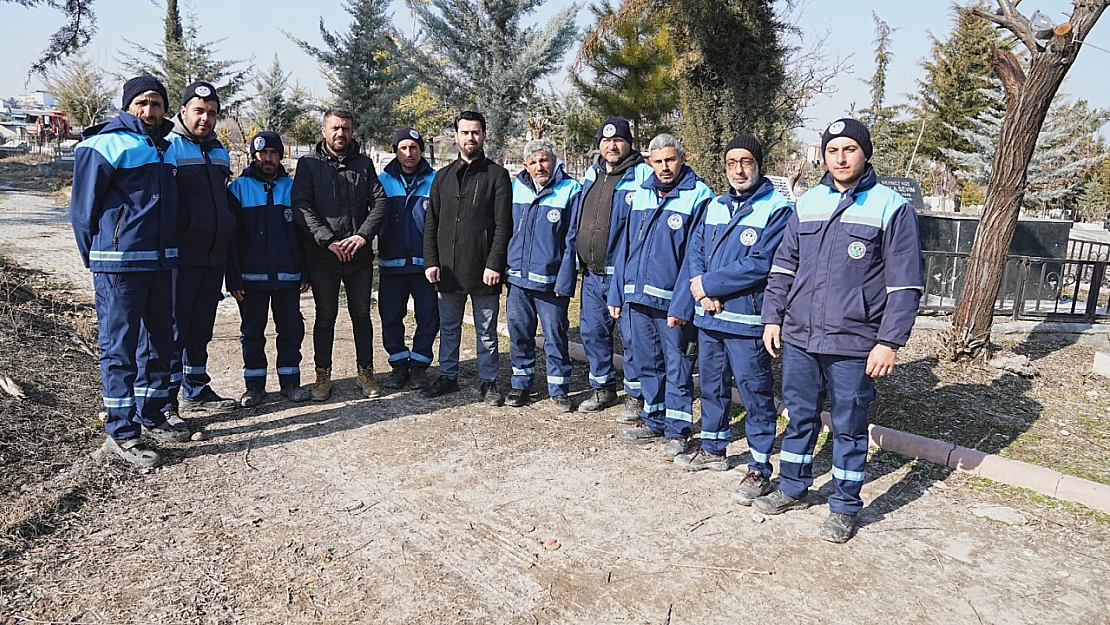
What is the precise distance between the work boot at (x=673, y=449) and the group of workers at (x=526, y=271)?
16 millimetres

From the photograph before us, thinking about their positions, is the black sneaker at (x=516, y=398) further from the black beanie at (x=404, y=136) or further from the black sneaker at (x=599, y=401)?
the black beanie at (x=404, y=136)

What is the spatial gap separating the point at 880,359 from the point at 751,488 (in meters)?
1.05

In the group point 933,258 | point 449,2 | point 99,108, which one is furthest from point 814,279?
point 99,108

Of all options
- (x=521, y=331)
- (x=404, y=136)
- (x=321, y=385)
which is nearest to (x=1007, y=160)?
(x=521, y=331)

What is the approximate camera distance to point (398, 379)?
6086 millimetres

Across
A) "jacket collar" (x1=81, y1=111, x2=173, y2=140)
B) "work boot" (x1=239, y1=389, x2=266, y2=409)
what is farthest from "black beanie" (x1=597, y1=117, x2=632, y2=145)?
"work boot" (x1=239, y1=389, x2=266, y2=409)

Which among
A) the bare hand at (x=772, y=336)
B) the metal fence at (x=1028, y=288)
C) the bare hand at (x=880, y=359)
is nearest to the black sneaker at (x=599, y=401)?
the bare hand at (x=772, y=336)

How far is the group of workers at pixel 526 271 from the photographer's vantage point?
12.2ft

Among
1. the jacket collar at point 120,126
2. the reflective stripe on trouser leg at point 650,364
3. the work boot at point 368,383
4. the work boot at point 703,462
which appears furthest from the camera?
the work boot at point 368,383

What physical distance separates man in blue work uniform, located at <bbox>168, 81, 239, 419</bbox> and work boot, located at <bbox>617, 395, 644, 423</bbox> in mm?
2830

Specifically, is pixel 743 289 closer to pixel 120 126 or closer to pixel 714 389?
pixel 714 389

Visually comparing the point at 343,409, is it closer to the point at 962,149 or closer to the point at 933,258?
the point at 933,258

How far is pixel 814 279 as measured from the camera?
146 inches

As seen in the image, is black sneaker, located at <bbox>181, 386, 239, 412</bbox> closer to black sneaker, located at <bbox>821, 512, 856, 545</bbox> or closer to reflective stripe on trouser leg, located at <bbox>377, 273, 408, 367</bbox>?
reflective stripe on trouser leg, located at <bbox>377, 273, 408, 367</bbox>
